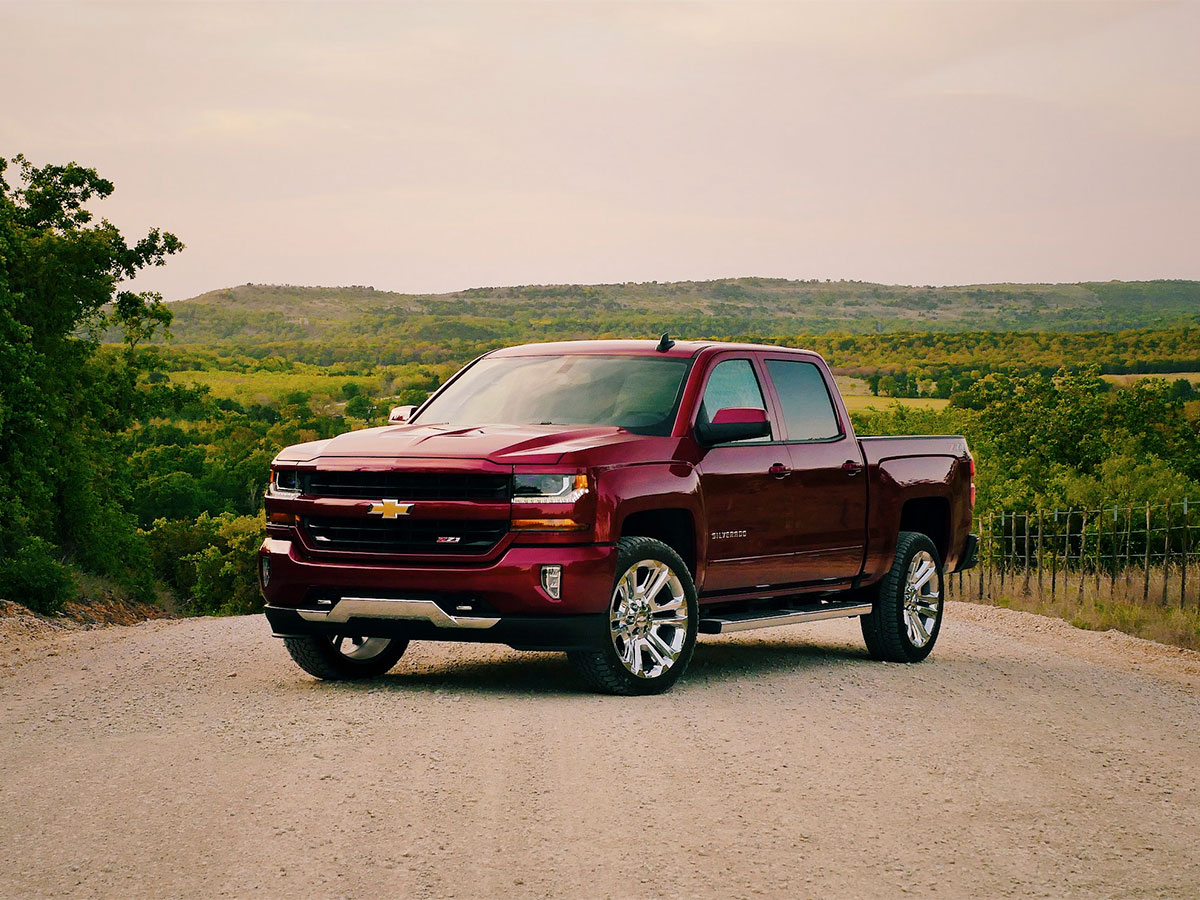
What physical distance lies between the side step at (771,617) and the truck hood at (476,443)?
139cm

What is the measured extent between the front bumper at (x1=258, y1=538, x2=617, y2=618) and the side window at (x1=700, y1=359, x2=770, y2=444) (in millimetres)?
1587

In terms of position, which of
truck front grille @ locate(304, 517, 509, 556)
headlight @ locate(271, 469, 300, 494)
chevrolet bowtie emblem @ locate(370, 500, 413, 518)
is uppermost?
headlight @ locate(271, 469, 300, 494)

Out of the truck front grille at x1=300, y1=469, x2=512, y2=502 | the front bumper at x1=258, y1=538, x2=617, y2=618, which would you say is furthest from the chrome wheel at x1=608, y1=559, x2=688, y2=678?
the truck front grille at x1=300, y1=469, x2=512, y2=502

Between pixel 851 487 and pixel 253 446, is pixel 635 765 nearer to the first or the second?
pixel 851 487

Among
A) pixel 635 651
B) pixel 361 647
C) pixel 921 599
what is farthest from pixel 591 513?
pixel 921 599

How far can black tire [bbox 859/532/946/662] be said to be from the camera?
11.8 metres

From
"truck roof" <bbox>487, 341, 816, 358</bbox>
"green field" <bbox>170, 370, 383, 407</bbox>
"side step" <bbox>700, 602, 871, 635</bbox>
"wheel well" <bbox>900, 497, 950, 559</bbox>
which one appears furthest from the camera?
"green field" <bbox>170, 370, 383, 407</bbox>

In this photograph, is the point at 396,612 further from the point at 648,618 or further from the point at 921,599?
the point at 921,599

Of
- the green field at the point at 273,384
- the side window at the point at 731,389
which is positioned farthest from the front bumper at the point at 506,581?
the green field at the point at 273,384

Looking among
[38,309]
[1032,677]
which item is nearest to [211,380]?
[38,309]

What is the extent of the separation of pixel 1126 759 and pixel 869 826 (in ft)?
8.08

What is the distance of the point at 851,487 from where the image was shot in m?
11.2

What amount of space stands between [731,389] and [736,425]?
0.81 m

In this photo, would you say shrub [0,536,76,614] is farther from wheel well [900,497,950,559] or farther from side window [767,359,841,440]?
side window [767,359,841,440]
